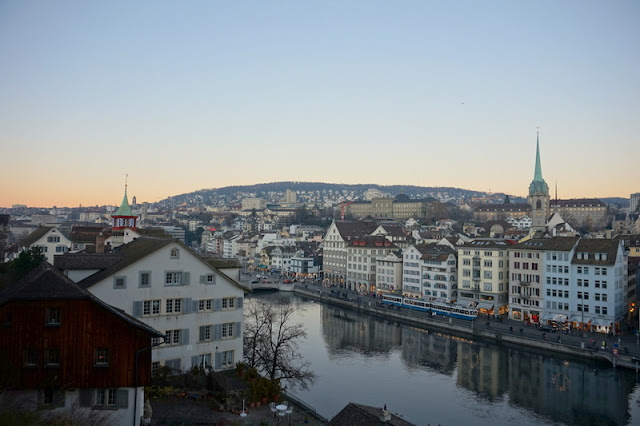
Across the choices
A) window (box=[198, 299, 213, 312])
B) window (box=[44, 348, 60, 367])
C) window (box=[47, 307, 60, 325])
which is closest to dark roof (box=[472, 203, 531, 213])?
window (box=[198, 299, 213, 312])

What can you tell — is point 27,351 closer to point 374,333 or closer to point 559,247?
point 374,333

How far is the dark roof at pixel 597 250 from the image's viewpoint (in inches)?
2062

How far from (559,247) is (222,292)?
129 feet

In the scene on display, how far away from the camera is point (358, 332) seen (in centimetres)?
5884

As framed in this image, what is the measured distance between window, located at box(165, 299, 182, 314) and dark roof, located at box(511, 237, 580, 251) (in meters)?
41.5

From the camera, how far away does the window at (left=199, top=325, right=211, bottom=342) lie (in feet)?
95.9

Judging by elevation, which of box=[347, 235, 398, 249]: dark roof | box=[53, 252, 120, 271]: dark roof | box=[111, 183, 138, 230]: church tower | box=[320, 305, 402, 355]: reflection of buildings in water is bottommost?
box=[320, 305, 402, 355]: reflection of buildings in water

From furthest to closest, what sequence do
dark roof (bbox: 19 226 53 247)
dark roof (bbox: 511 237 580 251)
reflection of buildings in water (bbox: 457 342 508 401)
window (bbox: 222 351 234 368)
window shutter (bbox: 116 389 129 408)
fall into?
dark roof (bbox: 19 226 53 247)
dark roof (bbox: 511 237 580 251)
reflection of buildings in water (bbox: 457 342 508 401)
window (bbox: 222 351 234 368)
window shutter (bbox: 116 389 129 408)

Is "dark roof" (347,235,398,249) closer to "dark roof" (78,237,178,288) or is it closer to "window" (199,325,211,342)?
"window" (199,325,211,342)

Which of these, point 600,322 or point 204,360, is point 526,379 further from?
point 204,360

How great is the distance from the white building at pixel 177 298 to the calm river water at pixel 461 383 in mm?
8249

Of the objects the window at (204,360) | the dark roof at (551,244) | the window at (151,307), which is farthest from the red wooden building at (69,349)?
the dark roof at (551,244)

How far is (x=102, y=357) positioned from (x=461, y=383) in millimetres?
28847

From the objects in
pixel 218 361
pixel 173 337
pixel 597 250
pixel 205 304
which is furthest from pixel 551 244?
pixel 173 337
